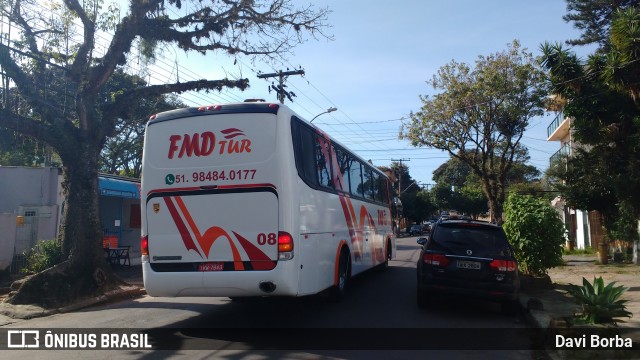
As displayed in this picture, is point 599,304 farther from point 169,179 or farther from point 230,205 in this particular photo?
point 169,179

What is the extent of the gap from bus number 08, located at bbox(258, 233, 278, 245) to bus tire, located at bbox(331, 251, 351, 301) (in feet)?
8.82

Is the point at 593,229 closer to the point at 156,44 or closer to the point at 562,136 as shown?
the point at 562,136

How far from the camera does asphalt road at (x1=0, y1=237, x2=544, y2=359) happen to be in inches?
267

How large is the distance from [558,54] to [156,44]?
12937 mm

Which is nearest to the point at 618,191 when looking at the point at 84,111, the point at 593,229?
the point at 593,229

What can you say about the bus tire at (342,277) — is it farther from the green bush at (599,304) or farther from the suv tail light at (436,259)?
the green bush at (599,304)

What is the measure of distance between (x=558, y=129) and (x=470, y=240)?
27.6m

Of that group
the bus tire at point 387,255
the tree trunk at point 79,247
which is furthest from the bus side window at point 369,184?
the tree trunk at point 79,247

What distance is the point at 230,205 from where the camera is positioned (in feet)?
25.1

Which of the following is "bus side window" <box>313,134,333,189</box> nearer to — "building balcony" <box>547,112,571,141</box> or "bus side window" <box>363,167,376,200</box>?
"bus side window" <box>363,167,376,200</box>

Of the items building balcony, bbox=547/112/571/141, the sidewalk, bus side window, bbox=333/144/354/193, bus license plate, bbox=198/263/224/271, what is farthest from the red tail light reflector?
building balcony, bbox=547/112/571/141

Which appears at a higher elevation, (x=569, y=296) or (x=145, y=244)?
(x=145, y=244)

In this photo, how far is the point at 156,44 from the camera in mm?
13914

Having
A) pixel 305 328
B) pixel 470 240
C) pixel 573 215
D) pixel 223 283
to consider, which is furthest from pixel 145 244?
pixel 573 215
